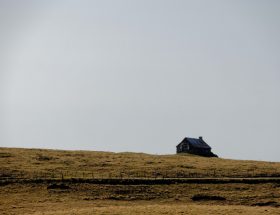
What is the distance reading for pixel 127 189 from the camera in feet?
178

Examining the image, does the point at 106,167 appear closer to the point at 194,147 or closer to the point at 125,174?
the point at 125,174

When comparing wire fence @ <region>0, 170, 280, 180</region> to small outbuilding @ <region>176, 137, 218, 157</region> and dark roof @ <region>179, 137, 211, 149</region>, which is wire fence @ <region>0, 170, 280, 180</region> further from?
dark roof @ <region>179, 137, 211, 149</region>

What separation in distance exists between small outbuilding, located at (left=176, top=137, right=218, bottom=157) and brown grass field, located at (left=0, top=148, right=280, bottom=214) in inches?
1226

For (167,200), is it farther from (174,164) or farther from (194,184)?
(174,164)

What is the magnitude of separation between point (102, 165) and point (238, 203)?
3043 centimetres

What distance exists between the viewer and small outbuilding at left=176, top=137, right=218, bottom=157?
108812 millimetres

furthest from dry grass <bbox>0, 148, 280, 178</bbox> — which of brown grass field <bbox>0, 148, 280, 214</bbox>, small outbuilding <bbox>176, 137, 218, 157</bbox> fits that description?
small outbuilding <bbox>176, 137, 218, 157</bbox>

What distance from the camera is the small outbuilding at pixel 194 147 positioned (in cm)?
10881

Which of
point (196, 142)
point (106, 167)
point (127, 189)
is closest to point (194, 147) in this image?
point (196, 142)

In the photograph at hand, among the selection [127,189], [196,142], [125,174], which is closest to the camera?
[127,189]

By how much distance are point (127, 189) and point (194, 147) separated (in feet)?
186

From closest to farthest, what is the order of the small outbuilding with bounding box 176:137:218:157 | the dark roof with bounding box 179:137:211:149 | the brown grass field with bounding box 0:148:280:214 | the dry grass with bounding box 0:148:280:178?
1. the brown grass field with bounding box 0:148:280:214
2. the dry grass with bounding box 0:148:280:178
3. the small outbuilding with bounding box 176:137:218:157
4. the dark roof with bounding box 179:137:211:149

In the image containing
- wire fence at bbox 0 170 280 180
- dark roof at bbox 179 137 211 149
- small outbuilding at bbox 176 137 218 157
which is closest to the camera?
wire fence at bbox 0 170 280 180

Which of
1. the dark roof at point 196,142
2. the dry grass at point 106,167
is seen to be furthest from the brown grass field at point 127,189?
the dark roof at point 196,142
